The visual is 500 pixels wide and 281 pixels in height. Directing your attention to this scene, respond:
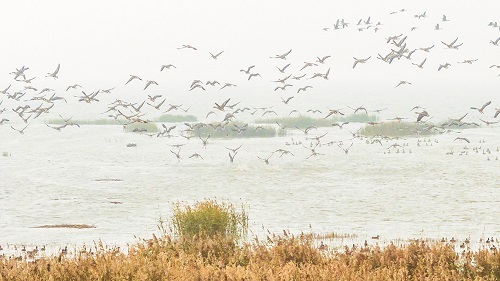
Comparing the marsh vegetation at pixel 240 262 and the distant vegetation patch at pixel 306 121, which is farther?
the distant vegetation patch at pixel 306 121

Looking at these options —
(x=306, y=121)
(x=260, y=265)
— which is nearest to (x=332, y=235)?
(x=260, y=265)

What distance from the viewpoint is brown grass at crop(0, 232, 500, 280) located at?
1223 centimetres

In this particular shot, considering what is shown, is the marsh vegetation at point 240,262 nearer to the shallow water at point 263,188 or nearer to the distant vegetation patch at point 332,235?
the distant vegetation patch at point 332,235

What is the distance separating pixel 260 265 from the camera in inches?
580

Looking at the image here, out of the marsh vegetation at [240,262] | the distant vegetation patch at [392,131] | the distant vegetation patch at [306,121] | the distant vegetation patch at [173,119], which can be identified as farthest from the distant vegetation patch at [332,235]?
the distant vegetation patch at [173,119]

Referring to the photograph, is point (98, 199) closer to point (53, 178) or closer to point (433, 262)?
point (53, 178)

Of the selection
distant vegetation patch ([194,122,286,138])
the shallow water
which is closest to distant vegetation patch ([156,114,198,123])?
distant vegetation patch ([194,122,286,138])

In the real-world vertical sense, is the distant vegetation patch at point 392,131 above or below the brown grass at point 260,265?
above

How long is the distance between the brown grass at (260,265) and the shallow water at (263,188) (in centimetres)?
650

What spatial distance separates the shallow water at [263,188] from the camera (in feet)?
79.9

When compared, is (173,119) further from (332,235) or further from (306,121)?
(332,235)

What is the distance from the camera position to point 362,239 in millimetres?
21156

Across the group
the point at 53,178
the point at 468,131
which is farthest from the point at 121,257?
the point at 468,131

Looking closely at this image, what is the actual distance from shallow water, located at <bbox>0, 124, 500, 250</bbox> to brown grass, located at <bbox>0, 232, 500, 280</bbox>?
6.50 m
